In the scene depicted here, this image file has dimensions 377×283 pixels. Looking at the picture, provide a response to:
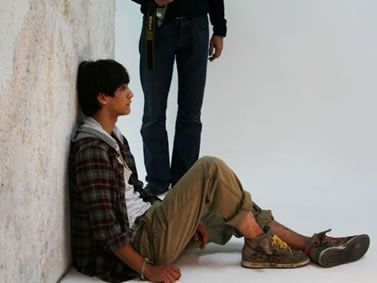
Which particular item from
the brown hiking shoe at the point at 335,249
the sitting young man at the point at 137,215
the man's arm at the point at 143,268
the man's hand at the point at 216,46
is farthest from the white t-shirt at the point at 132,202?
the man's hand at the point at 216,46

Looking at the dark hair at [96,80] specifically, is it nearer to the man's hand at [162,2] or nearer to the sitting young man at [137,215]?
the sitting young man at [137,215]

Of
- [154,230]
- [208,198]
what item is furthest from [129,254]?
[208,198]

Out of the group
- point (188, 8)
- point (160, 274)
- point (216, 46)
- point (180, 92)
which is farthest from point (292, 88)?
Answer: point (160, 274)

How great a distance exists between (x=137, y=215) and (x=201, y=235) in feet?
0.70

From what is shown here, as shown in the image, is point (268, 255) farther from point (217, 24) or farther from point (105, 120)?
point (217, 24)

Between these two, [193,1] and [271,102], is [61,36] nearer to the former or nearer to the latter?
[193,1]

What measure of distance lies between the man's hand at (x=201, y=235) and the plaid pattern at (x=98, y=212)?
0.20 meters

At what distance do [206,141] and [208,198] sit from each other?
1.52 metres

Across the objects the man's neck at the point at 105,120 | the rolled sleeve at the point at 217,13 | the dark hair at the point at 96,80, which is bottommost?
the man's neck at the point at 105,120

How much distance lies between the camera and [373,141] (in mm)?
2992

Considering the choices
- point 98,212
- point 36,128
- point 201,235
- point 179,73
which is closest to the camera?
point 36,128

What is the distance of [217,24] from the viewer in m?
2.32

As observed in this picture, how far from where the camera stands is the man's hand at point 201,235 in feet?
5.50

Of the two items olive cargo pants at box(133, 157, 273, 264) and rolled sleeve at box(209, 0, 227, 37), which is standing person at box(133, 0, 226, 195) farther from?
olive cargo pants at box(133, 157, 273, 264)
